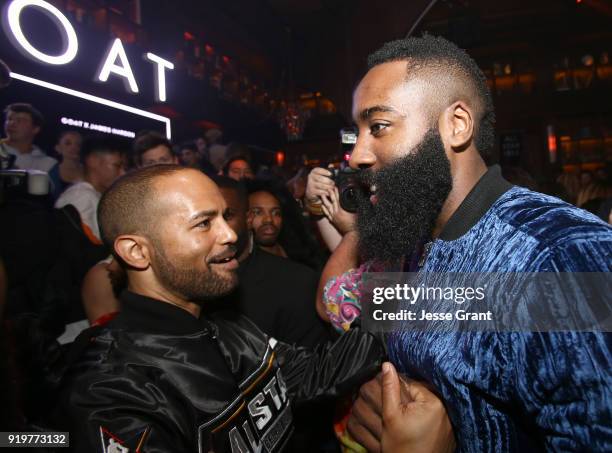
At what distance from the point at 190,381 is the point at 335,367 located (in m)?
0.54

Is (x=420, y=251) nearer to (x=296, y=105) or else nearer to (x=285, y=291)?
(x=285, y=291)

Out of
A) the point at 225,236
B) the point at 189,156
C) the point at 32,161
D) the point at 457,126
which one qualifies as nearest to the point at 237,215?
the point at 225,236

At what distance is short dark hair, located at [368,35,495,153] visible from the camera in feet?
4.38

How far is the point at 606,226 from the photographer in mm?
932

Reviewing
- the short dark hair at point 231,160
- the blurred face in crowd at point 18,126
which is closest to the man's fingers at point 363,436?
the short dark hair at point 231,160

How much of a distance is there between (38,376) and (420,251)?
1.32 meters

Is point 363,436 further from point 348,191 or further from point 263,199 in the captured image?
point 263,199

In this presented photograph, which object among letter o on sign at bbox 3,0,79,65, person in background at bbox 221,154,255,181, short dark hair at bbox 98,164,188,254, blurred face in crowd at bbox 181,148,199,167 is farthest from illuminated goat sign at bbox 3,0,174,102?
short dark hair at bbox 98,164,188,254

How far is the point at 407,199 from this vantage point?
1379 millimetres

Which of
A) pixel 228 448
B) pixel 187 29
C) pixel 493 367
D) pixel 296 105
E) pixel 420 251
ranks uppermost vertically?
pixel 187 29

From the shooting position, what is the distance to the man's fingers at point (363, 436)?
4.09 ft

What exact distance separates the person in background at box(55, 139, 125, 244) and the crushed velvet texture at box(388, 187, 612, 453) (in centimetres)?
272

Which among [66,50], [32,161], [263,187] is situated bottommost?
[263,187]

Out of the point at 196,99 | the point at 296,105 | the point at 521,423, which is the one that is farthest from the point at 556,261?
the point at 196,99
